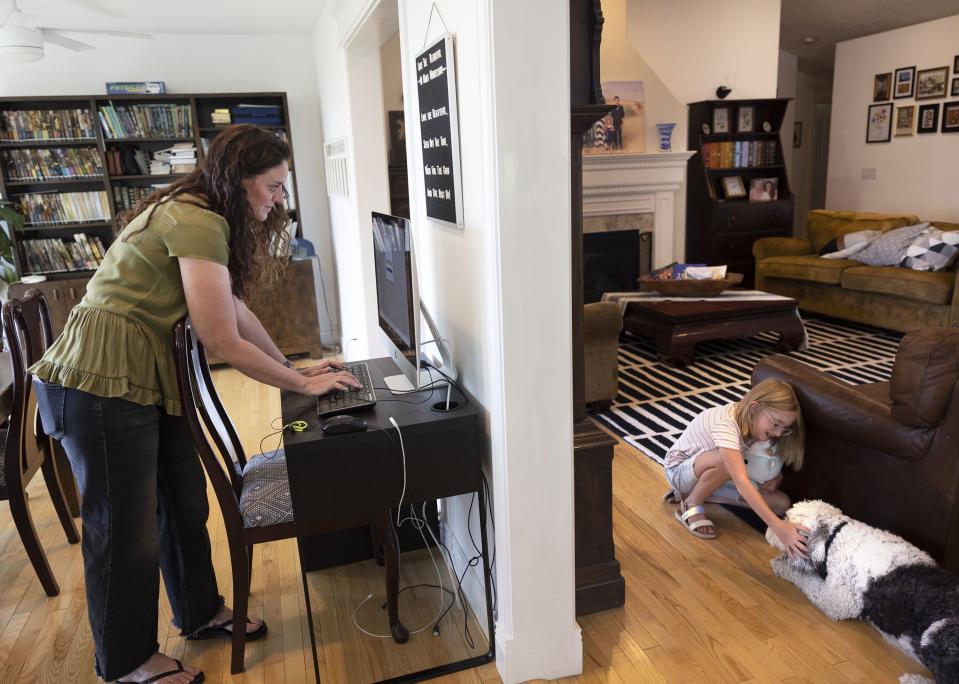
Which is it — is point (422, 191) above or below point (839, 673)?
above

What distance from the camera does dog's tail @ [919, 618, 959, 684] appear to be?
5.51ft

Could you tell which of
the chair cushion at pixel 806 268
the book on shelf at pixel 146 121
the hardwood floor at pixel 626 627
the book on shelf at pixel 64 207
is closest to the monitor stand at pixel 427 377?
the hardwood floor at pixel 626 627

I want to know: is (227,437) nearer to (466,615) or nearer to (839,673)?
(466,615)

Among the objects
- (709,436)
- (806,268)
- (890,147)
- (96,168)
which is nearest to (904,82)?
(890,147)

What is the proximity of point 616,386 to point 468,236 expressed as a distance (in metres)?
2.23

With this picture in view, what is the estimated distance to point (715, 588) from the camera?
2258 mm

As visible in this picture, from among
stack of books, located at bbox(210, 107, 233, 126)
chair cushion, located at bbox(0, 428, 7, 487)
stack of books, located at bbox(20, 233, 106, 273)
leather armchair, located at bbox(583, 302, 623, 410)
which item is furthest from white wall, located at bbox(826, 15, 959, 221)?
chair cushion, located at bbox(0, 428, 7, 487)

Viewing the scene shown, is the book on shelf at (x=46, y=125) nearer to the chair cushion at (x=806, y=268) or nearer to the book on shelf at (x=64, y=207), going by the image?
the book on shelf at (x=64, y=207)

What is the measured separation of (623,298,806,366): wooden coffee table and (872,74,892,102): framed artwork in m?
3.44

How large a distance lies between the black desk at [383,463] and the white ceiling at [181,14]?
3.13m

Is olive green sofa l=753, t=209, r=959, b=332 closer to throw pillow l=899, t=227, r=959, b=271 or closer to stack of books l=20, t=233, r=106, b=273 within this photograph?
throw pillow l=899, t=227, r=959, b=271

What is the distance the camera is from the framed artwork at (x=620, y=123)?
233 inches

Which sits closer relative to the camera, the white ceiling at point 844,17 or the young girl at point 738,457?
the young girl at point 738,457

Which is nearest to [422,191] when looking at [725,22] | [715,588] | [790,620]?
[715,588]
